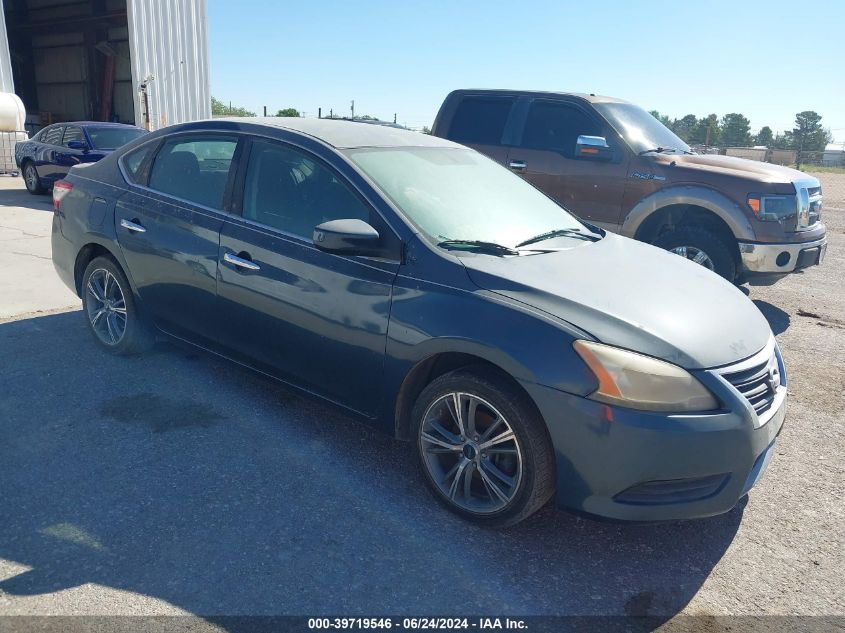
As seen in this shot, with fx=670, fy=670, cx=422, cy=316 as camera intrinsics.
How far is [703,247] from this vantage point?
6414 mm

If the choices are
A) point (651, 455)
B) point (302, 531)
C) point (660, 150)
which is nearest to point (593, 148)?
point (660, 150)

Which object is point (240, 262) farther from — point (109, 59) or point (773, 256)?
point (109, 59)

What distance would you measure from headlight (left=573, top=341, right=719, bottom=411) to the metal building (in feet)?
66.3

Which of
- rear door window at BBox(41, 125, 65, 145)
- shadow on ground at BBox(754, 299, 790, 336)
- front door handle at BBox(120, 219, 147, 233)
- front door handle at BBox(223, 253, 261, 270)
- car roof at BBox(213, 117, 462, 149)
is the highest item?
rear door window at BBox(41, 125, 65, 145)

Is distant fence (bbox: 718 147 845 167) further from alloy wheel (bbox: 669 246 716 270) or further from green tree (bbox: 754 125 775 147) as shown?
alloy wheel (bbox: 669 246 716 270)

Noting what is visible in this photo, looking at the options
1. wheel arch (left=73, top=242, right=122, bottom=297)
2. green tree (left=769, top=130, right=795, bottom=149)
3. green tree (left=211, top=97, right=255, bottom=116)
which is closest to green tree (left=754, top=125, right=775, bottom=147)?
green tree (left=769, top=130, right=795, bottom=149)

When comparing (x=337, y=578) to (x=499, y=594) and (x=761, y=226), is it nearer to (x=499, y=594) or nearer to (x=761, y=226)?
(x=499, y=594)

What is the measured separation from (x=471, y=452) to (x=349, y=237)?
3.63 feet

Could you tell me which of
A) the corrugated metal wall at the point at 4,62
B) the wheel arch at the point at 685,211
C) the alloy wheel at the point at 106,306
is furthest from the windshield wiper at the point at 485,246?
the corrugated metal wall at the point at 4,62

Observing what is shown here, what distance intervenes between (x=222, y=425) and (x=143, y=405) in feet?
1.88

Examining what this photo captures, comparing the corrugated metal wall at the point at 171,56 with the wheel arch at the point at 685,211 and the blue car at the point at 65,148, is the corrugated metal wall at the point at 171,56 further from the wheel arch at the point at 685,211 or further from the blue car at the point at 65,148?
Result: the wheel arch at the point at 685,211

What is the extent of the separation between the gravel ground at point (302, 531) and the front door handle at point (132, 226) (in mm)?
988

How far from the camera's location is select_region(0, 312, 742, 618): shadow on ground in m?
2.53

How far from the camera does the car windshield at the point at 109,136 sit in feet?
42.1
